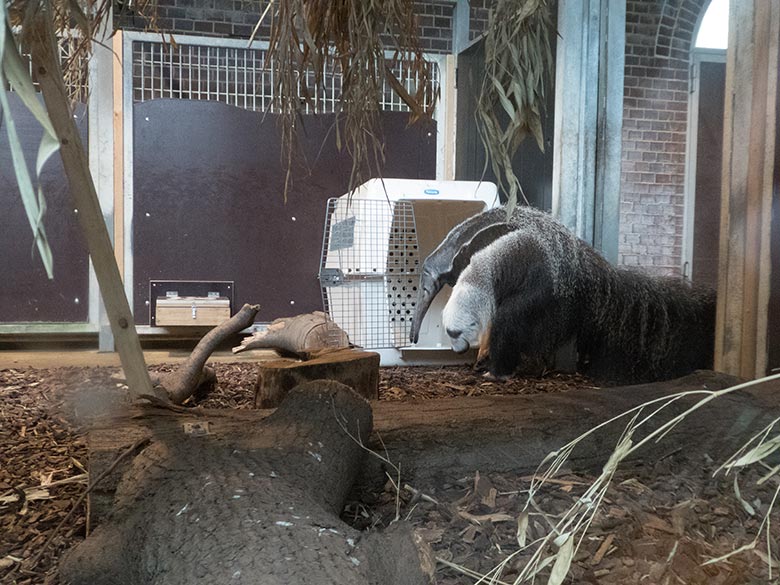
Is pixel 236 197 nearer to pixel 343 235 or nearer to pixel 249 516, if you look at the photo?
pixel 343 235

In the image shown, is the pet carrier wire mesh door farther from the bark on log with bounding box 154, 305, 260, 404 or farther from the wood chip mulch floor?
the wood chip mulch floor

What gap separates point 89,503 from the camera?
160 cm

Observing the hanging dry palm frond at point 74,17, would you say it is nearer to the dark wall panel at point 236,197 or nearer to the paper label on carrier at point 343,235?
the paper label on carrier at point 343,235

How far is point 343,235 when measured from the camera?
4.84 meters

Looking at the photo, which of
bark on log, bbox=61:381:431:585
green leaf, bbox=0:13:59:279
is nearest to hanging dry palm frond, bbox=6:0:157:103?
green leaf, bbox=0:13:59:279

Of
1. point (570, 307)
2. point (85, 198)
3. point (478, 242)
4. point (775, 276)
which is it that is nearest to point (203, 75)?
point (478, 242)

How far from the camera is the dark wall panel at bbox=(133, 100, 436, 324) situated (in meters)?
6.07

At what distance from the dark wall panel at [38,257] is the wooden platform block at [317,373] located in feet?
11.4

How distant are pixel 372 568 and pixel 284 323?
3.57 m

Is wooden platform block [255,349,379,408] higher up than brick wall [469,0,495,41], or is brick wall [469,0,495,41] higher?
brick wall [469,0,495,41]

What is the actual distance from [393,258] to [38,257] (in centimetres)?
293

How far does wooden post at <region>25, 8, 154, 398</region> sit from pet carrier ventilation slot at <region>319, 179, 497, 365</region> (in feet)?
9.26

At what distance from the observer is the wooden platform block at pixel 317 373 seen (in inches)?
112

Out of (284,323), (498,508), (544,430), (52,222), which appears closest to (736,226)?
(544,430)
